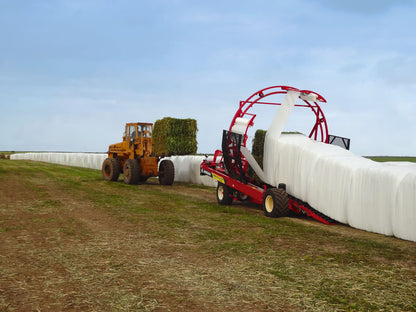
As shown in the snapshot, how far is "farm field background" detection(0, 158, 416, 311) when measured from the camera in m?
5.25

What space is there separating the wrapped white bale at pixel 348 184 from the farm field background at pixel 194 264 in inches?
15.6

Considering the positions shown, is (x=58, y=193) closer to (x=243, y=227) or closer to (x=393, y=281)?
(x=243, y=227)

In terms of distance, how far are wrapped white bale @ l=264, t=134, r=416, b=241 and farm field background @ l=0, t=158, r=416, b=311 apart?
0.40 meters

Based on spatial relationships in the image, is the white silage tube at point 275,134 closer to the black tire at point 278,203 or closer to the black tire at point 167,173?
the black tire at point 278,203

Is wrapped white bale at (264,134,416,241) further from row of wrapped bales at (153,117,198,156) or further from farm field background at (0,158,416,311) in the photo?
row of wrapped bales at (153,117,198,156)

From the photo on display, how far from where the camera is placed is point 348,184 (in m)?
10.0

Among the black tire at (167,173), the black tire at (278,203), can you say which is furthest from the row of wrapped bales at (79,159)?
the black tire at (278,203)

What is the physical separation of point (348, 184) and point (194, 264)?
4975 mm

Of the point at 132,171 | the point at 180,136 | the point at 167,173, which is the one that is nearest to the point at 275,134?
the point at 167,173

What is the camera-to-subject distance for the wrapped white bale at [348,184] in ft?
29.2

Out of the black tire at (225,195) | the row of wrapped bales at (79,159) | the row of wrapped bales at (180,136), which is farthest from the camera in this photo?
the row of wrapped bales at (79,159)

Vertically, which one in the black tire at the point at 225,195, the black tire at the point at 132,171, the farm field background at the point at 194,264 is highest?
the black tire at the point at 132,171

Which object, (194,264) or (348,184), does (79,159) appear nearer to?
(348,184)

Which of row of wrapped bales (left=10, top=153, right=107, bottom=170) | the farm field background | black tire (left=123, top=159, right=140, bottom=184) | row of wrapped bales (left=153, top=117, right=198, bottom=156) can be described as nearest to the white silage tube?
the farm field background
